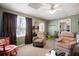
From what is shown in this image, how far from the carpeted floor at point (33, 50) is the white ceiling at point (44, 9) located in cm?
57

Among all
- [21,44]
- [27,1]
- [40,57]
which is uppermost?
[27,1]

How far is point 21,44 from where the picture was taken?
2.09m

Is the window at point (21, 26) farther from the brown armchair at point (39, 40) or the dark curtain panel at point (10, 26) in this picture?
the brown armchair at point (39, 40)

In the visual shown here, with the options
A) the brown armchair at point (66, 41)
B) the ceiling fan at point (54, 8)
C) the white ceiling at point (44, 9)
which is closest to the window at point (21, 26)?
the white ceiling at point (44, 9)

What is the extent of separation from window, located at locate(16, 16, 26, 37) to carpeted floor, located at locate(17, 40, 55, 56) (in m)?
0.29

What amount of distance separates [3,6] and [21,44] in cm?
83

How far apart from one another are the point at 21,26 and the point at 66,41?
98 centimetres

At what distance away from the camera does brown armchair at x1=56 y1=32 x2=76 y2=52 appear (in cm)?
202

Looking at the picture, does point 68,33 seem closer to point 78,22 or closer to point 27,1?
point 78,22

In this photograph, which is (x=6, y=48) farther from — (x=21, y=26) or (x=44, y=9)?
(x=44, y=9)

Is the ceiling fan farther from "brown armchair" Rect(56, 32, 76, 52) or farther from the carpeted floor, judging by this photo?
the carpeted floor

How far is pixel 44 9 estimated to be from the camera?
6.76 feet

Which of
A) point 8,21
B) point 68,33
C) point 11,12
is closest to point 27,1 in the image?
point 11,12

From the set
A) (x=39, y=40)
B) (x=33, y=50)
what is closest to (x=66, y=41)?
(x=39, y=40)
